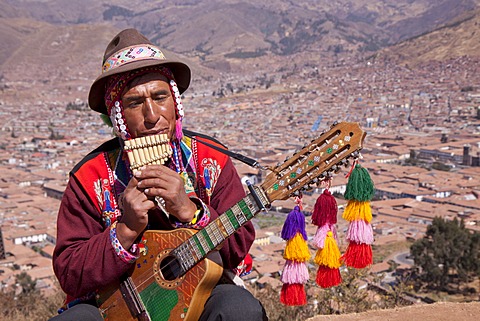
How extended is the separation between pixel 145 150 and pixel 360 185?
0.58m

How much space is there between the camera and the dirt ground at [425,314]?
2.98 meters

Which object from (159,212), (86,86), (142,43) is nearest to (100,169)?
(159,212)

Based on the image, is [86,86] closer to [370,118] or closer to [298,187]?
Answer: [370,118]

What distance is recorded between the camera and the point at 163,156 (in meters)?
1.58

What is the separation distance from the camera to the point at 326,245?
5.91ft

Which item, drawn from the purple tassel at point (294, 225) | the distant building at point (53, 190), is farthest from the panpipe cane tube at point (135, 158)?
the distant building at point (53, 190)

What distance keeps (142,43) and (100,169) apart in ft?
1.25

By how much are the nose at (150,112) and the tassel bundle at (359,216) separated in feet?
1.81

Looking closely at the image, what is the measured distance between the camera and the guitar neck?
1482mm

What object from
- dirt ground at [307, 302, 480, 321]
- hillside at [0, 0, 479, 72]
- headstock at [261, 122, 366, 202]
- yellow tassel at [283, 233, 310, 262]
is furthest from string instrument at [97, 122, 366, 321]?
hillside at [0, 0, 479, 72]

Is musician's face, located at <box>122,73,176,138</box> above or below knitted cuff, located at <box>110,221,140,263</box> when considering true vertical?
above

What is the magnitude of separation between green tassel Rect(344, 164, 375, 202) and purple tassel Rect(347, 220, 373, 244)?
0.25 feet

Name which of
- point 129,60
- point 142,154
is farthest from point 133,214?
point 129,60

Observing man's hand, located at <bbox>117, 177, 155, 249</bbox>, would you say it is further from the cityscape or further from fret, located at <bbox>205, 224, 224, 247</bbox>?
the cityscape
